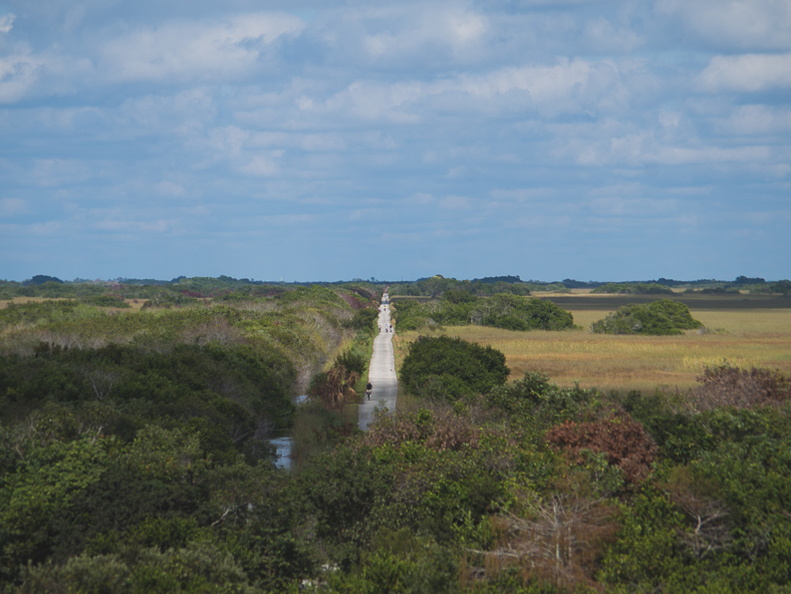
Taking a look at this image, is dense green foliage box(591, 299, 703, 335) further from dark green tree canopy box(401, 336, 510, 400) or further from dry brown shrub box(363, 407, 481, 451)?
dry brown shrub box(363, 407, 481, 451)

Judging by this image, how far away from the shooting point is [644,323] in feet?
329

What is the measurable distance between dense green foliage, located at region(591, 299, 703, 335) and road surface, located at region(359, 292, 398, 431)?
2785 cm

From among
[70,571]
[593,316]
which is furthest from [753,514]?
[593,316]

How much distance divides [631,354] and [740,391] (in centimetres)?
3955

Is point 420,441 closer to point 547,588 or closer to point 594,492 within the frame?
point 594,492

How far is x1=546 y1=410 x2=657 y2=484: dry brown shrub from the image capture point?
17.6 metres

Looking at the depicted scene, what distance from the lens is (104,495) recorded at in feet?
49.1

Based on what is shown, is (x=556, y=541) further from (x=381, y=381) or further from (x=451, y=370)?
(x=381, y=381)

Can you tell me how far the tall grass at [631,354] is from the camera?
5038cm

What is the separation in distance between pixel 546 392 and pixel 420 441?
7792 millimetres

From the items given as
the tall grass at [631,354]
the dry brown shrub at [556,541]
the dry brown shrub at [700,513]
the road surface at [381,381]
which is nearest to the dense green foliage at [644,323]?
the tall grass at [631,354]

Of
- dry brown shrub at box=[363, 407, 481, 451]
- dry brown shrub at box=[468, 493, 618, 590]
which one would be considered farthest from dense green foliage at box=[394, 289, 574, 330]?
dry brown shrub at box=[468, 493, 618, 590]

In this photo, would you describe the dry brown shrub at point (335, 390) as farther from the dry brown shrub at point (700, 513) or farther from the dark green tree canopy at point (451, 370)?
the dry brown shrub at point (700, 513)

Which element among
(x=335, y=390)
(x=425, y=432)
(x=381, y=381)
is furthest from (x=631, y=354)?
(x=425, y=432)
